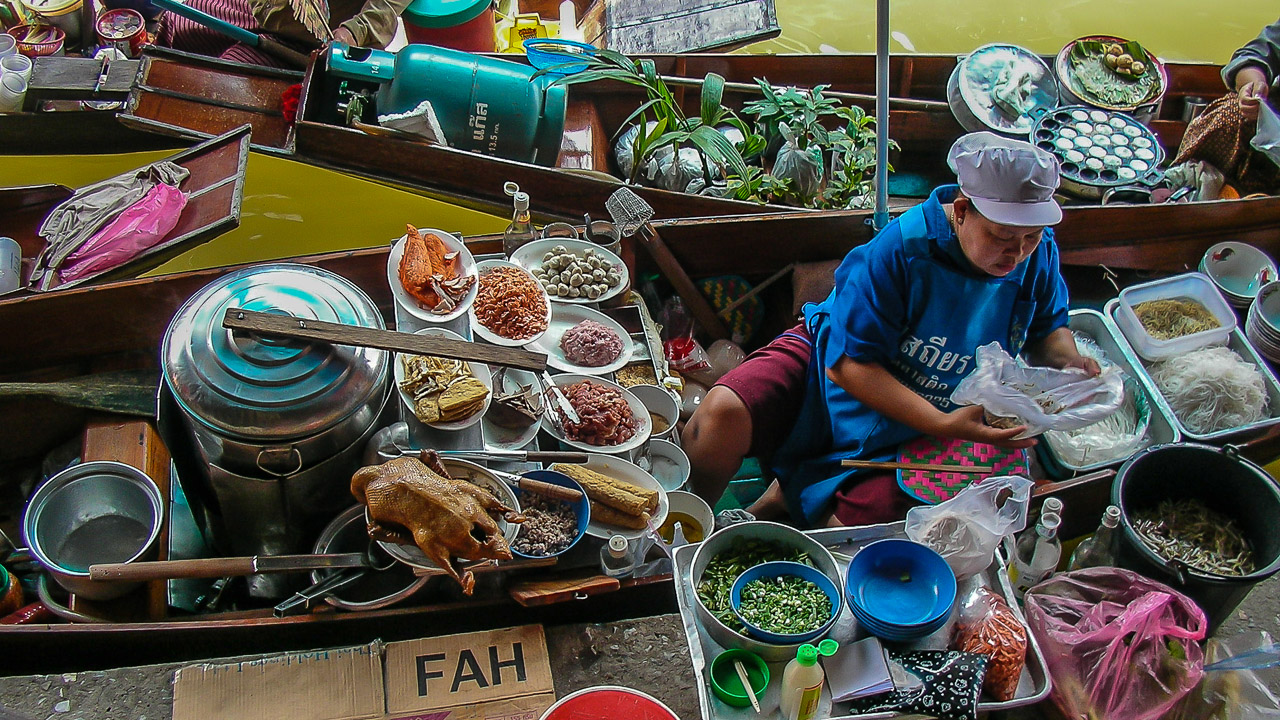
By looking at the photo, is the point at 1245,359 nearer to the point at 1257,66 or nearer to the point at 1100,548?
the point at 1100,548

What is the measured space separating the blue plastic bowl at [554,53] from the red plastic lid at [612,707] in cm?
297

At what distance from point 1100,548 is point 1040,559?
0.30m

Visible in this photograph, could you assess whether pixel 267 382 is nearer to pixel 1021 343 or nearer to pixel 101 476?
pixel 101 476

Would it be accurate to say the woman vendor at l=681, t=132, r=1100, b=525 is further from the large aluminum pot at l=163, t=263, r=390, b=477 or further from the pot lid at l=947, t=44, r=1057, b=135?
the pot lid at l=947, t=44, r=1057, b=135

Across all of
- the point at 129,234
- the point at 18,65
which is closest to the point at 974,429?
the point at 129,234

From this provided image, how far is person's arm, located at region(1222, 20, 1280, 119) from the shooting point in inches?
169

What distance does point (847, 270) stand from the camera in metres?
2.91

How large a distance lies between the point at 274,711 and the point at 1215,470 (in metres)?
3.07

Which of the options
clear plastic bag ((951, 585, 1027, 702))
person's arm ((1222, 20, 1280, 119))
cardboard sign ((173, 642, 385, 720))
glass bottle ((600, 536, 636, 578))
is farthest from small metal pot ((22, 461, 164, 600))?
person's arm ((1222, 20, 1280, 119))

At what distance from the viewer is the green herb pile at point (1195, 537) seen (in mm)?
2863

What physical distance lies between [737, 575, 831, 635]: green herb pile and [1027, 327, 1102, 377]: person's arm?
137 cm

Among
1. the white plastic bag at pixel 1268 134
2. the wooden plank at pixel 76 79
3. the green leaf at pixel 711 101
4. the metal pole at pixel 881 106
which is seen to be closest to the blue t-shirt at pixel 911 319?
the metal pole at pixel 881 106

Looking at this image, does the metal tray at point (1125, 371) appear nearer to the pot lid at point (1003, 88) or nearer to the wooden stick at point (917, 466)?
the wooden stick at point (917, 466)

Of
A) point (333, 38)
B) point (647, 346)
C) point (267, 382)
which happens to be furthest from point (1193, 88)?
point (267, 382)
